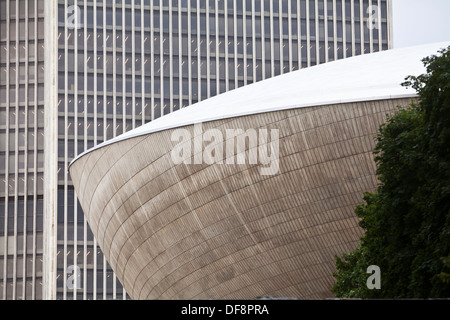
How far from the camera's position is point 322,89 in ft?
148

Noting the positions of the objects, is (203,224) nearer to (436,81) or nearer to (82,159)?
(82,159)

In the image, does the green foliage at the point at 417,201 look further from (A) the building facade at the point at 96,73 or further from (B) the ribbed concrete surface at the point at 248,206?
(A) the building facade at the point at 96,73

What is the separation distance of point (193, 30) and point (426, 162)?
10213 centimetres

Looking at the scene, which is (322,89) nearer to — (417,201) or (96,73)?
(417,201)

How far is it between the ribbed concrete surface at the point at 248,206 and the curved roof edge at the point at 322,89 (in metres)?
0.43

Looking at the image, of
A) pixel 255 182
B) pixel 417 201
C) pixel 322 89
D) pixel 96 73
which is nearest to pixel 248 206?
pixel 255 182

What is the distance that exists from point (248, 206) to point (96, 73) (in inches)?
3276

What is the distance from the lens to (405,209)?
98.0 ft

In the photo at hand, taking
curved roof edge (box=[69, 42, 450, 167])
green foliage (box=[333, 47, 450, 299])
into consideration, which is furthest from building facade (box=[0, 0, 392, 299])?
green foliage (box=[333, 47, 450, 299])

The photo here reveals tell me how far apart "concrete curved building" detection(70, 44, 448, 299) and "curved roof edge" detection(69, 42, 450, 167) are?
0.10m

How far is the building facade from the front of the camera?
4877 inches


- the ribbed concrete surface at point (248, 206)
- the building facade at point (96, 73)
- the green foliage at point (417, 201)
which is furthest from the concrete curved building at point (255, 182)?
the building facade at point (96, 73)

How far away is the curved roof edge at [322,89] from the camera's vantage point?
42.5 m
